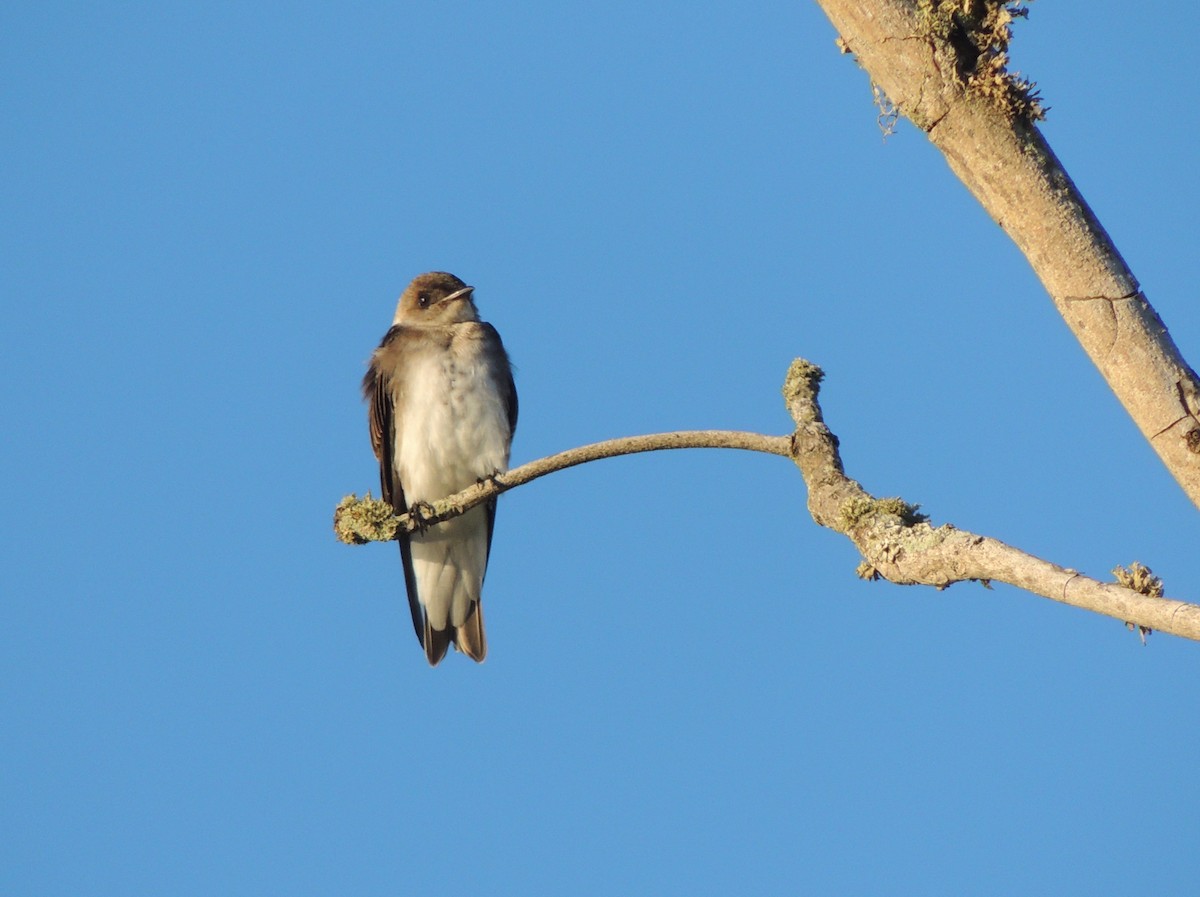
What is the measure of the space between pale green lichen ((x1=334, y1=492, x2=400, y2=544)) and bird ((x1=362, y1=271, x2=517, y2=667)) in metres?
1.94

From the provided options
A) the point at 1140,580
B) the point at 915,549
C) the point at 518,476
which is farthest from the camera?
the point at 518,476

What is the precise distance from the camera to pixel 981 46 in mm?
3766

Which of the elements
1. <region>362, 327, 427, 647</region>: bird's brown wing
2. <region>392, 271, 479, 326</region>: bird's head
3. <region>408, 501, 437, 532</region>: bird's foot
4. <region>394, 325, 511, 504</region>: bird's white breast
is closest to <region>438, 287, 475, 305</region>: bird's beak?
<region>392, 271, 479, 326</region>: bird's head

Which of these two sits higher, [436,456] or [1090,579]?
[436,456]

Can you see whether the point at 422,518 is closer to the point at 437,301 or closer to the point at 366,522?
the point at 366,522

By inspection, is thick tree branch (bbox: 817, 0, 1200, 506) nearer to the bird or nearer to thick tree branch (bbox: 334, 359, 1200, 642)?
thick tree branch (bbox: 334, 359, 1200, 642)

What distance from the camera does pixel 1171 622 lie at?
334 cm

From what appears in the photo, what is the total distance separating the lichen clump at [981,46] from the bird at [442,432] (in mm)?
6032

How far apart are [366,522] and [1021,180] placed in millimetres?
4466

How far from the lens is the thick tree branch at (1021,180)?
348 cm

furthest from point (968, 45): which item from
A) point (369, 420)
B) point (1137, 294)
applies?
point (369, 420)

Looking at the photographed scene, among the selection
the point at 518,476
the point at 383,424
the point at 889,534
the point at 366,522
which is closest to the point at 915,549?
the point at 889,534

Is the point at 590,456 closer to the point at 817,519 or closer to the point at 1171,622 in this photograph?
the point at 817,519

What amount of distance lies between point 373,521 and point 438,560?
3.44m
